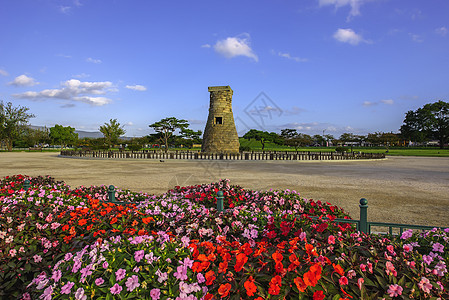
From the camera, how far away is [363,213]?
379 centimetres

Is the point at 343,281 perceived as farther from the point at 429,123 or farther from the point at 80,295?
the point at 429,123

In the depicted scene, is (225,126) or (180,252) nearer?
(180,252)

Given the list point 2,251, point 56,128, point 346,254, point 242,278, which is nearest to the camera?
point 242,278

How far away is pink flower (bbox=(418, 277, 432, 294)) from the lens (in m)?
1.70

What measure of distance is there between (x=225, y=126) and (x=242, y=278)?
3534 centimetres

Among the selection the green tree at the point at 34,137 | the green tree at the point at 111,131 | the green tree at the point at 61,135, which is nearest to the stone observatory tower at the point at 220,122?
the green tree at the point at 111,131

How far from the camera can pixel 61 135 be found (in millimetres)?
85812

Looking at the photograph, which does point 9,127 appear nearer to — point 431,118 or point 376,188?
point 376,188

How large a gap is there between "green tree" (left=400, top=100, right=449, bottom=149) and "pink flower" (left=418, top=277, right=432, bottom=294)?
87513 mm

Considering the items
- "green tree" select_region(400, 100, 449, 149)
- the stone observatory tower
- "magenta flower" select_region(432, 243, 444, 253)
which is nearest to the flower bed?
"magenta flower" select_region(432, 243, 444, 253)

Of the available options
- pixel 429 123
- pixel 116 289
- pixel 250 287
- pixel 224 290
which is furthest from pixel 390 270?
pixel 429 123

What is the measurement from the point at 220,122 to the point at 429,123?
222 ft

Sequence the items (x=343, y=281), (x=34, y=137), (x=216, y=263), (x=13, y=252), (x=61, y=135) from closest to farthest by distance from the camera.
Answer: (x=343, y=281), (x=216, y=263), (x=13, y=252), (x=34, y=137), (x=61, y=135)

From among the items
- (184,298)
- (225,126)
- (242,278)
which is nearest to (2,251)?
(184,298)
